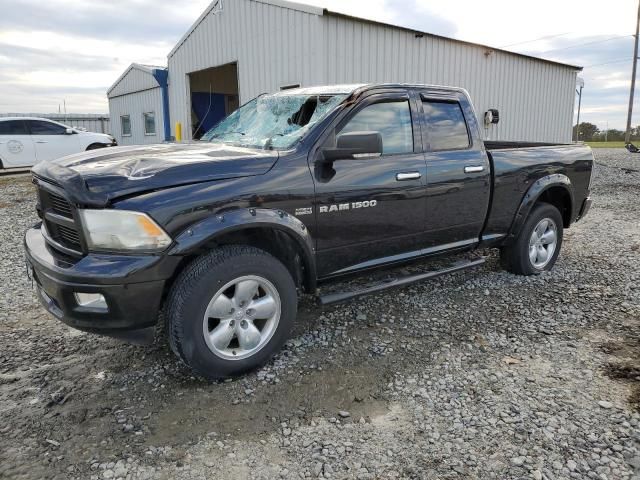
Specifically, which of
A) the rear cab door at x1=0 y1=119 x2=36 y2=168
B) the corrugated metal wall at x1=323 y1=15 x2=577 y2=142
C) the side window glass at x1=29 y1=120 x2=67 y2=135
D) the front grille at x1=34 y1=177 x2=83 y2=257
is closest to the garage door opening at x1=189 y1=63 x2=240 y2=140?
the side window glass at x1=29 y1=120 x2=67 y2=135

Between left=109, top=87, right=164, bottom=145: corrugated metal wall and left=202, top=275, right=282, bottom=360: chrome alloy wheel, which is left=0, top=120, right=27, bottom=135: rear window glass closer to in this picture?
left=109, top=87, right=164, bottom=145: corrugated metal wall

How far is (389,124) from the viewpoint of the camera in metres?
3.91

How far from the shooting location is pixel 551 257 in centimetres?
545

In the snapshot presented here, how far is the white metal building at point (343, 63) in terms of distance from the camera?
1049cm

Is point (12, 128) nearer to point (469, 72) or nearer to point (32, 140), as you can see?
point (32, 140)

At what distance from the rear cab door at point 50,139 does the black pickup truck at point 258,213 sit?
12124 millimetres

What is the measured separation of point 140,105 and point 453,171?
18.0 m

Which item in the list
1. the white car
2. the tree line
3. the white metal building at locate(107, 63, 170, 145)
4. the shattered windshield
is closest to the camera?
the shattered windshield

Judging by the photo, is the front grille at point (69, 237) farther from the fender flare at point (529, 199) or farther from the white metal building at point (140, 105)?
the white metal building at point (140, 105)

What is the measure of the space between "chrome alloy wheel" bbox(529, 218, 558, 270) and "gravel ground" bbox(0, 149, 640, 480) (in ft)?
2.66

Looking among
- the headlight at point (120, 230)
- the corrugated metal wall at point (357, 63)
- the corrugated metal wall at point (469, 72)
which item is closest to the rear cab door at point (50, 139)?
the corrugated metal wall at point (357, 63)

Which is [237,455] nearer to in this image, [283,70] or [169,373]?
[169,373]

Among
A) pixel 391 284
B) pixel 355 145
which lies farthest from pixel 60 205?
pixel 391 284

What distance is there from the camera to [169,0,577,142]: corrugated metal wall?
10.5 metres
